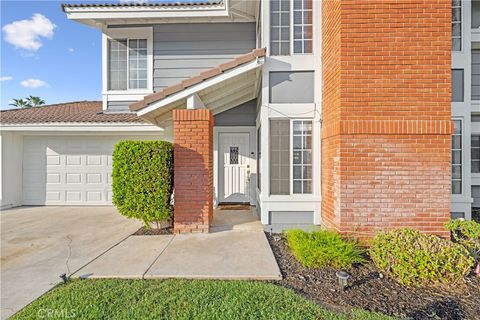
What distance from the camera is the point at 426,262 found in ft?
10.4

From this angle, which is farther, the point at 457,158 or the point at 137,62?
the point at 137,62

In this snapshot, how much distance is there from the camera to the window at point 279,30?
552 centimetres

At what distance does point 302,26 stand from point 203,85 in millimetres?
2744

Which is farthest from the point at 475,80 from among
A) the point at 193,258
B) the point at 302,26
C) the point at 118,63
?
the point at 118,63

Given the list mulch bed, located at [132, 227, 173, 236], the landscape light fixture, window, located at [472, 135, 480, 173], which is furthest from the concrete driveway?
window, located at [472, 135, 480, 173]

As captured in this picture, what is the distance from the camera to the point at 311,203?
17.7 ft

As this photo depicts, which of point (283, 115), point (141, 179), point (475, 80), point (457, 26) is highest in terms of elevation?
point (457, 26)

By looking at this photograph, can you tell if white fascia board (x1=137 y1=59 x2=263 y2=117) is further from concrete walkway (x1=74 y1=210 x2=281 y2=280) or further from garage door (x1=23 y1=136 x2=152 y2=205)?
garage door (x1=23 y1=136 x2=152 y2=205)

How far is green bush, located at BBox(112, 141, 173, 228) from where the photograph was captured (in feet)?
16.8

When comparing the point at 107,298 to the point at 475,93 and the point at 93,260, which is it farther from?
the point at 475,93

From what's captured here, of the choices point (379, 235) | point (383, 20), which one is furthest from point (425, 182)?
point (383, 20)

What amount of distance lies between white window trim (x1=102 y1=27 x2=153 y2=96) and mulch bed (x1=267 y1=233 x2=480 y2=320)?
297 inches

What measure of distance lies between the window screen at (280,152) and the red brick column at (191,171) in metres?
1.53

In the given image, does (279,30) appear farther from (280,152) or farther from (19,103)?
(19,103)
